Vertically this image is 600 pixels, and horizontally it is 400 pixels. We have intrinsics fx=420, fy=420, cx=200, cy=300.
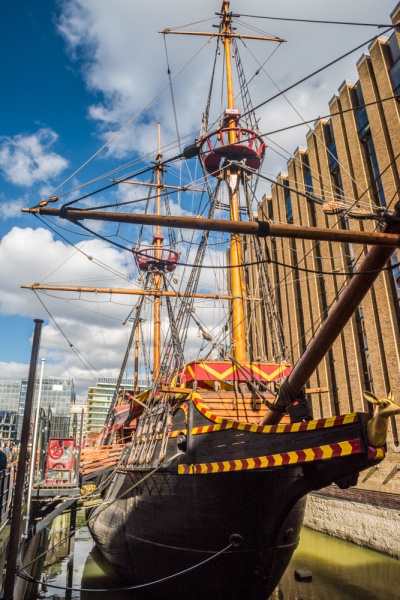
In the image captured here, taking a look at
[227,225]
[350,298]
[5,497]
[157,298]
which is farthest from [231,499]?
[157,298]

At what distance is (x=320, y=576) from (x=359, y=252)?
12.6 meters

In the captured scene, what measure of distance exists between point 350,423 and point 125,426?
14.6 m

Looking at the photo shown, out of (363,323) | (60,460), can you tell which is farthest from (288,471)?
(363,323)

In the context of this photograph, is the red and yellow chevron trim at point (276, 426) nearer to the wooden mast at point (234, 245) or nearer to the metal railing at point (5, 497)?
the wooden mast at point (234, 245)

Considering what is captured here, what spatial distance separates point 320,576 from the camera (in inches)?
502

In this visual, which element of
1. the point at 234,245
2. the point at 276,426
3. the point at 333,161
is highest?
the point at 333,161

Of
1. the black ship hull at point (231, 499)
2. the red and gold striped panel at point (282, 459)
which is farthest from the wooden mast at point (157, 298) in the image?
the red and gold striped panel at point (282, 459)

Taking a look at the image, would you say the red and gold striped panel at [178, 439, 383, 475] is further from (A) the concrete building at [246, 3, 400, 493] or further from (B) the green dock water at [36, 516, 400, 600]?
(A) the concrete building at [246, 3, 400, 493]

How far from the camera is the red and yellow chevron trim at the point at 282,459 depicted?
5.30m

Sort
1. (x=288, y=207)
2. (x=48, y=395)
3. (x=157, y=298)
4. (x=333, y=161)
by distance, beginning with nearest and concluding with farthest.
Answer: (x=333, y=161)
(x=288, y=207)
(x=157, y=298)
(x=48, y=395)

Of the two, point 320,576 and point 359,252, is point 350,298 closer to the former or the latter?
point 320,576

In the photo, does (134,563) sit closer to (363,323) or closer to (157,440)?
(157,440)

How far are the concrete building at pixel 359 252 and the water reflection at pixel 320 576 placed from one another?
104 inches

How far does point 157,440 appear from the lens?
399 inches
